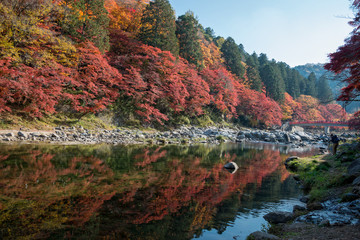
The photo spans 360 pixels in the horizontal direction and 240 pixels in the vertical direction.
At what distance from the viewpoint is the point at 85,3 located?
21531mm

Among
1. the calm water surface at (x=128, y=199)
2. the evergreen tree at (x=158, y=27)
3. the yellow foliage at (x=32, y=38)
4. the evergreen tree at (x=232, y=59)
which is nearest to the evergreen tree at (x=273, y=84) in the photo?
the evergreen tree at (x=232, y=59)

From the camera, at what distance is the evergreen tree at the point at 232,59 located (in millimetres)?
44094

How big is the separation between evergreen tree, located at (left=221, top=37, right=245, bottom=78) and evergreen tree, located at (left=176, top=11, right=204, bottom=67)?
1201cm

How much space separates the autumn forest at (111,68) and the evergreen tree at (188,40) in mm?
153

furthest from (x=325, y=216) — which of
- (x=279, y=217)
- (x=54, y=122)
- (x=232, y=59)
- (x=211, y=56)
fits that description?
(x=232, y=59)

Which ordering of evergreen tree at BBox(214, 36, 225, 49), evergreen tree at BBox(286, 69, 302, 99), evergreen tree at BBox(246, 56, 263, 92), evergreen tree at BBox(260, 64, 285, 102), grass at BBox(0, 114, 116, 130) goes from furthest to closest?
evergreen tree at BBox(286, 69, 302, 99)
evergreen tree at BBox(214, 36, 225, 49)
evergreen tree at BBox(260, 64, 285, 102)
evergreen tree at BBox(246, 56, 263, 92)
grass at BBox(0, 114, 116, 130)

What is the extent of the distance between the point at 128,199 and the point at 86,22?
771 inches

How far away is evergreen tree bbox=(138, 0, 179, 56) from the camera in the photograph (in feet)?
88.9

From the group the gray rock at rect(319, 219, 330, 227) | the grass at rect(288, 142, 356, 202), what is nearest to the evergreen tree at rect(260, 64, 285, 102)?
the grass at rect(288, 142, 356, 202)

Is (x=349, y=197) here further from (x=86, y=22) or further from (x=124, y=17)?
(x=124, y=17)

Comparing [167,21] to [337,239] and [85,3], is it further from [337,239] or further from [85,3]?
[337,239]

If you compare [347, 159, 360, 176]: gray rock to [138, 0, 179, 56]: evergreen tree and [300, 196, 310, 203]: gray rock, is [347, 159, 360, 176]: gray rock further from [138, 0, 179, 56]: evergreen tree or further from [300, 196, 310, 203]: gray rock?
[138, 0, 179, 56]: evergreen tree

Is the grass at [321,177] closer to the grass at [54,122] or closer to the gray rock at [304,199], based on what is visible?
the gray rock at [304,199]

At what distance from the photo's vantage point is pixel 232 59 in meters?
44.5
